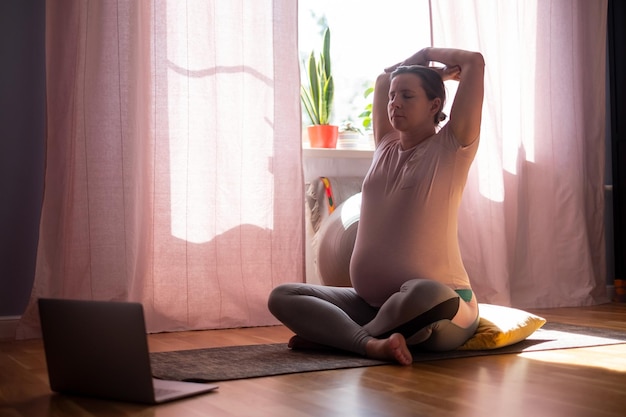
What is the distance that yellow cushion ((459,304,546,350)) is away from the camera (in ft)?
8.17

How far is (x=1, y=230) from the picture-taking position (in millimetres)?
3021

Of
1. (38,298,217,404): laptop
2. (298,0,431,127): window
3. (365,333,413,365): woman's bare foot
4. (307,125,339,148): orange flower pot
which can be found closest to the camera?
(38,298,217,404): laptop

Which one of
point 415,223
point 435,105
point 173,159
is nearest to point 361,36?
point 173,159

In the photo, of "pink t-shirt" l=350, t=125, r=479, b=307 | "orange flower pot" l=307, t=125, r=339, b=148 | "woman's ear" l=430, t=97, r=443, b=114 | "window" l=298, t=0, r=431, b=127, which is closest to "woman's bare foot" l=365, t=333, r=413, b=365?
"pink t-shirt" l=350, t=125, r=479, b=307

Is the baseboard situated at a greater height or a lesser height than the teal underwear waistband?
lesser

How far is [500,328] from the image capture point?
98.8 inches

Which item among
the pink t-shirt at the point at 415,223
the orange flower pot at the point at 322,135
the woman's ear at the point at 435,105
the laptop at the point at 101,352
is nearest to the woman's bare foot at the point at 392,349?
the pink t-shirt at the point at 415,223

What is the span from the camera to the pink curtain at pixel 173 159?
Answer: 9.84 feet

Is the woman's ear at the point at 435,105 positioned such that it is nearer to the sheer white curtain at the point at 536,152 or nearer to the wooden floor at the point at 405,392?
the wooden floor at the point at 405,392

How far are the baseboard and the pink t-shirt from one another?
1.33 meters

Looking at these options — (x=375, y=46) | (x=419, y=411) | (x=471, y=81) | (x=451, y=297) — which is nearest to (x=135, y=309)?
(x=419, y=411)

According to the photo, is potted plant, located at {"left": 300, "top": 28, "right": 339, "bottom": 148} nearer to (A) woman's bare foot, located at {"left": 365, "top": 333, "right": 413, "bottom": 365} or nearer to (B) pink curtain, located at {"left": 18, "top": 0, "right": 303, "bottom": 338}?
(B) pink curtain, located at {"left": 18, "top": 0, "right": 303, "bottom": 338}

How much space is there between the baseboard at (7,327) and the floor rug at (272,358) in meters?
0.86

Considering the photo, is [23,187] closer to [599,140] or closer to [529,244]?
[529,244]
